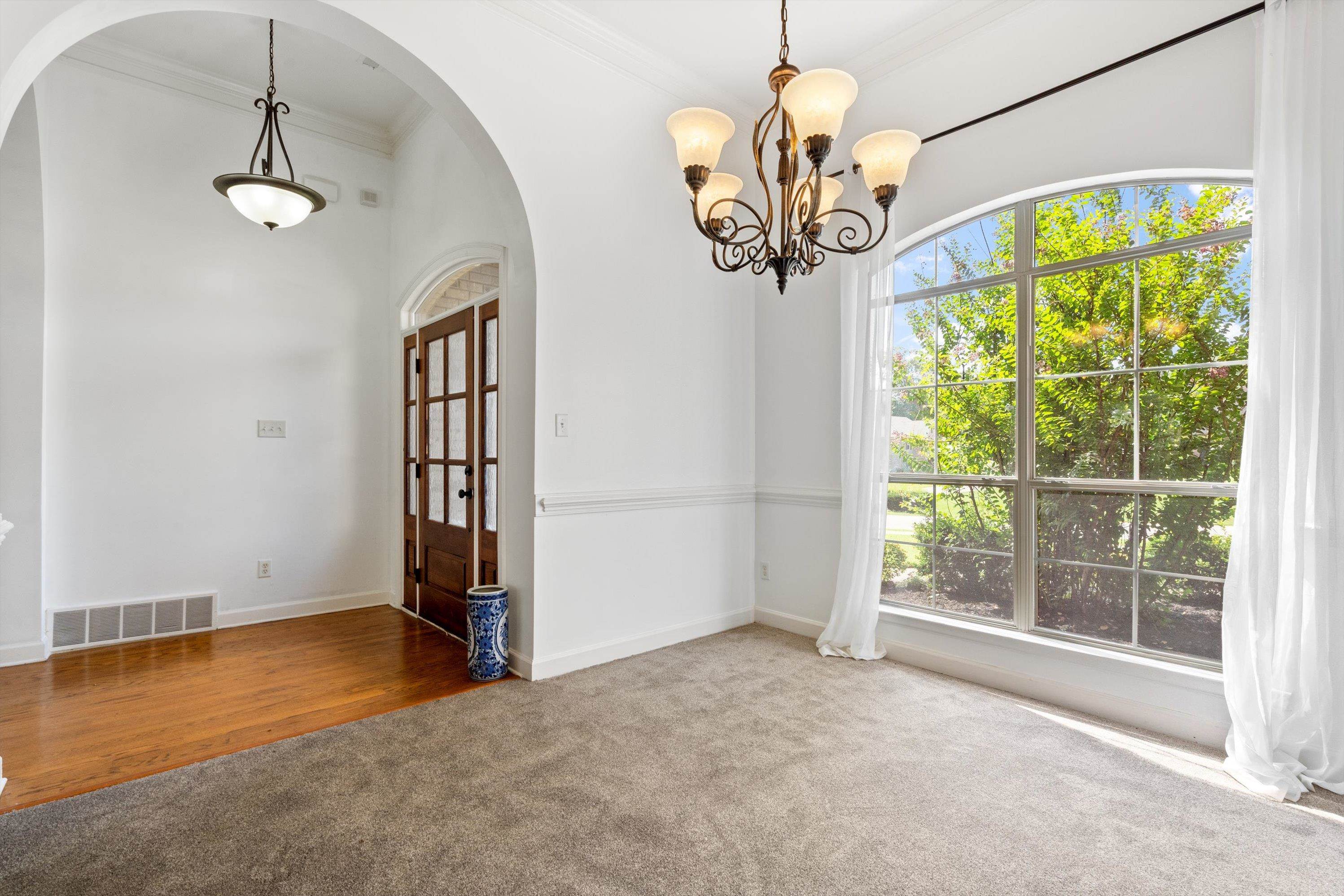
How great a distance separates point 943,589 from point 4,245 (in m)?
5.16

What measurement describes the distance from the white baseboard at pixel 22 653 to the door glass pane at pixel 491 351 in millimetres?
2664

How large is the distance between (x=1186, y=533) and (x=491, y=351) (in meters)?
3.38

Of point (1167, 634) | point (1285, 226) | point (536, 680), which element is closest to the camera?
point (1285, 226)

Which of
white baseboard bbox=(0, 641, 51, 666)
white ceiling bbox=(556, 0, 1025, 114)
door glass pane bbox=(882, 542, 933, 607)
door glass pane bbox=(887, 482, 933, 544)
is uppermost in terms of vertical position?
white ceiling bbox=(556, 0, 1025, 114)

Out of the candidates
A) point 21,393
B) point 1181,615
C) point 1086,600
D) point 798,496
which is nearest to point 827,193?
point 798,496

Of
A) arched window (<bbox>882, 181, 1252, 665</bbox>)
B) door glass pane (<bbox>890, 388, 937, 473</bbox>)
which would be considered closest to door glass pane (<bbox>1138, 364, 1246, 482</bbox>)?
arched window (<bbox>882, 181, 1252, 665</bbox>)

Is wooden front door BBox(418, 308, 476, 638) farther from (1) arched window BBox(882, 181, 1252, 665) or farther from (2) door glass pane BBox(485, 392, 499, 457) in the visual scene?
(1) arched window BBox(882, 181, 1252, 665)

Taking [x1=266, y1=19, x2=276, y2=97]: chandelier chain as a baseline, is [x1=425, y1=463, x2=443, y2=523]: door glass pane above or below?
below

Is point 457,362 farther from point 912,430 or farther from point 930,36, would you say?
point 930,36

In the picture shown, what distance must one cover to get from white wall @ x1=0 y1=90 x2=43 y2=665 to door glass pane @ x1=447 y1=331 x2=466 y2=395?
2031 mm

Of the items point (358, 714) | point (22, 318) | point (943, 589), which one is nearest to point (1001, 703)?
point (943, 589)

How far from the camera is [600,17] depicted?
121 inches

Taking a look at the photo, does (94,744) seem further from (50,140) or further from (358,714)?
(50,140)

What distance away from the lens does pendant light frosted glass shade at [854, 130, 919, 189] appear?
214 cm
